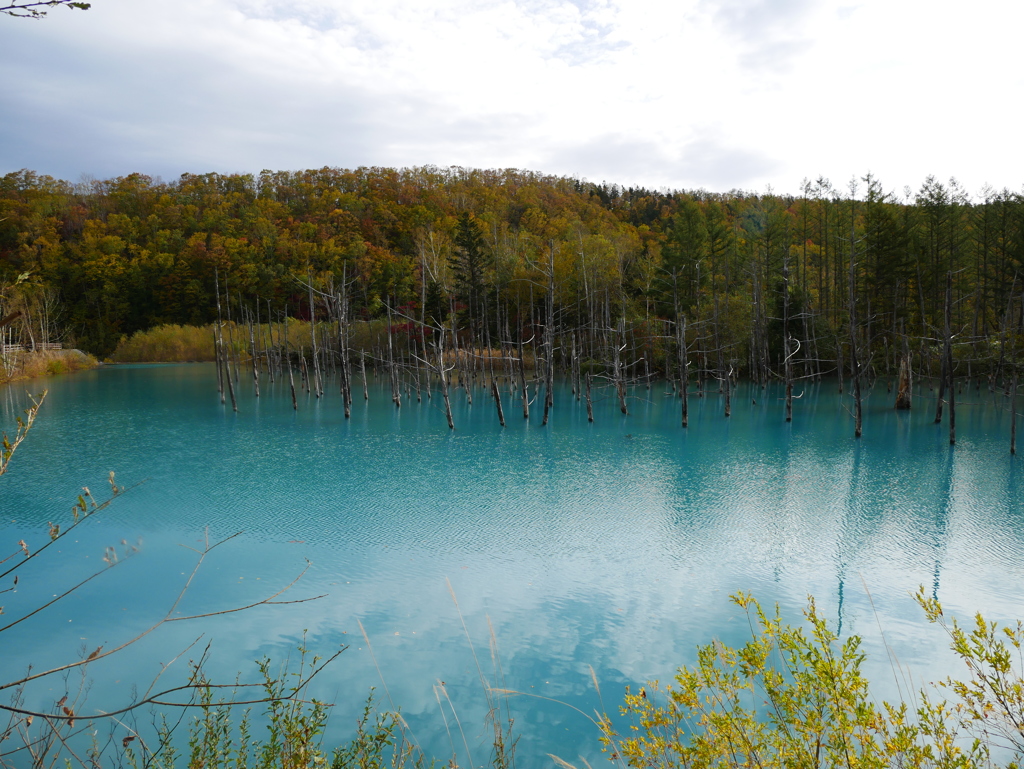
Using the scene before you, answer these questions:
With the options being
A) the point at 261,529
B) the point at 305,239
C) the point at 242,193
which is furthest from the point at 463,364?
the point at 242,193

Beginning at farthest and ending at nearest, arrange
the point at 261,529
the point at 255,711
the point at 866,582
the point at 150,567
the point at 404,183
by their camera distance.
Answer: the point at 404,183
the point at 261,529
the point at 150,567
the point at 866,582
the point at 255,711

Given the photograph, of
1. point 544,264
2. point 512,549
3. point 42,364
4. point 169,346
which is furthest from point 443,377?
point 169,346

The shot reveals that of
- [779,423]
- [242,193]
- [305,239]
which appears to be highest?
[242,193]

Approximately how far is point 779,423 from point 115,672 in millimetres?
17700

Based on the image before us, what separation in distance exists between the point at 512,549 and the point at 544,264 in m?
20.0

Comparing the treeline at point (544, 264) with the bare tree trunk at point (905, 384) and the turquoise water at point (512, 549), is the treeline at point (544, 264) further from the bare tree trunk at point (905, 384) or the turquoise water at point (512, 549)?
the turquoise water at point (512, 549)

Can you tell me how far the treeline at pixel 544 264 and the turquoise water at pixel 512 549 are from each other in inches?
151

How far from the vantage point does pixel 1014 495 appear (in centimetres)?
1072

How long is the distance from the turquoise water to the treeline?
12.6 feet

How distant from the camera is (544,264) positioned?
27141 millimetres

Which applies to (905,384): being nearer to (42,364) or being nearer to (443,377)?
(443,377)

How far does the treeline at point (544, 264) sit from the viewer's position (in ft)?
79.2

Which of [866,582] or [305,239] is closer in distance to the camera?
[866,582]

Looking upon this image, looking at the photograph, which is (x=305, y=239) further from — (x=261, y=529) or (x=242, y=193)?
(x=261, y=529)
